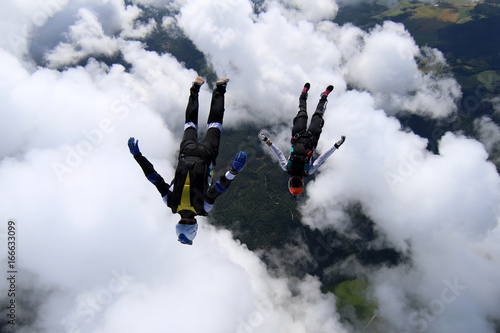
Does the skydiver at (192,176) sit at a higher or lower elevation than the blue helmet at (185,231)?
higher

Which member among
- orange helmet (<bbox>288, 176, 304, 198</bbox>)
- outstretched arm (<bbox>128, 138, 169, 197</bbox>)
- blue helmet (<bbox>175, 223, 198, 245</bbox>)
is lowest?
orange helmet (<bbox>288, 176, 304, 198</bbox>)

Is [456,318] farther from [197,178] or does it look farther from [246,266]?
[197,178]

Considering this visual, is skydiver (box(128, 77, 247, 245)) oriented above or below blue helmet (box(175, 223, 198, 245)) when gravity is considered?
above

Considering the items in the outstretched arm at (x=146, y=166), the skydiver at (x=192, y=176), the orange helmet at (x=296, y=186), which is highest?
the outstretched arm at (x=146, y=166)

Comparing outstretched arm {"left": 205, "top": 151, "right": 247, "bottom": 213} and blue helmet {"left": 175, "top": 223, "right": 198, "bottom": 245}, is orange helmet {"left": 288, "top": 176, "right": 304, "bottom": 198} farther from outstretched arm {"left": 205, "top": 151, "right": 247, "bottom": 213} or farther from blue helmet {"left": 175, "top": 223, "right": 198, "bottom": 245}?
blue helmet {"left": 175, "top": 223, "right": 198, "bottom": 245}

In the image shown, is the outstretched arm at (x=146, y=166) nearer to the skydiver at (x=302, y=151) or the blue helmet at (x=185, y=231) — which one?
the blue helmet at (x=185, y=231)

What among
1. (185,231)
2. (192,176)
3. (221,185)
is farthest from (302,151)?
(185,231)

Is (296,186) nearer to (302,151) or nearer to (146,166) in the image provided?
(302,151)

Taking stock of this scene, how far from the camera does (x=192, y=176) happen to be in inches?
242

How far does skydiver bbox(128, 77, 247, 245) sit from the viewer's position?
616cm

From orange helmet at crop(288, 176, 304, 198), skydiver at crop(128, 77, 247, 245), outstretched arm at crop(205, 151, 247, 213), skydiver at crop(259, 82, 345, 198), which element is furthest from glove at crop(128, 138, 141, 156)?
orange helmet at crop(288, 176, 304, 198)

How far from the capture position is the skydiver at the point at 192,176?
6.16 meters

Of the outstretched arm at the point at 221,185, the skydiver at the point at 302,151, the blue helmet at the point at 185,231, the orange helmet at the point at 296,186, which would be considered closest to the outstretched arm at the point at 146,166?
the blue helmet at the point at 185,231

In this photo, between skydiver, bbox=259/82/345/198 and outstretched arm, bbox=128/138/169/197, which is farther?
skydiver, bbox=259/82/345/198
